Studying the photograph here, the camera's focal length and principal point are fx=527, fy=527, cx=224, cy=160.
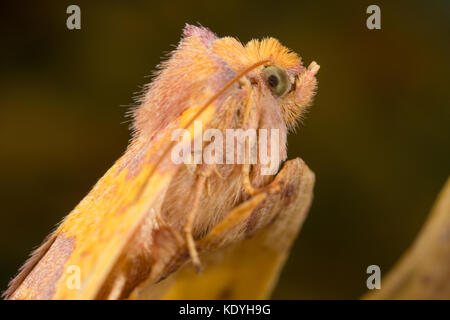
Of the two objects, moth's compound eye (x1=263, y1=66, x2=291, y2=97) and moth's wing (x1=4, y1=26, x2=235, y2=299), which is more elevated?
moth's compound eye (x1=263, y1=66, x2=291, y2=97)

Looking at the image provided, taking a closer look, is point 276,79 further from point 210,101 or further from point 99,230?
point 99,230

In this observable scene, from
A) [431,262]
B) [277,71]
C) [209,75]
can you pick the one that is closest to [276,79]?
[277,71]

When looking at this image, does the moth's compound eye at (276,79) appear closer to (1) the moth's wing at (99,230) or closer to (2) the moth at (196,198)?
(2) the moth at (196,198)

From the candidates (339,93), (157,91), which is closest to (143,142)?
(157,91)

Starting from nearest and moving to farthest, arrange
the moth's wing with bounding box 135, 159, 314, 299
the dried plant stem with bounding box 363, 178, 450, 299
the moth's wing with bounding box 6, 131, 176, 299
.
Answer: the dried plant stem with bounding box 363, 178, 450, 299, the moth's wing with bounding box 6, 131, 176, 299, the moth's wing with bounding box 135, 159, 314, 299

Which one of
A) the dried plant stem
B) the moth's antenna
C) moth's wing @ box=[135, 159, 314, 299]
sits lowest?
moth's wing @ box=[135, 159, 314, 299]

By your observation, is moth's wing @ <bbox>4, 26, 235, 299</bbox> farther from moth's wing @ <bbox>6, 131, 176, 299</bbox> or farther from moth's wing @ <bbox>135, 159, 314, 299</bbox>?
moth's wing @ <bbox>135, 159, 314, 299</bbox>

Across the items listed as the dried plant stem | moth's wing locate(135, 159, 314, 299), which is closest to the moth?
moth's wing locate(135, 159, 314, 299)

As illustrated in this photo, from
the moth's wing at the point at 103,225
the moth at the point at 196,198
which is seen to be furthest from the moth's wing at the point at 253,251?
the moth's wing at the point at 103,225
